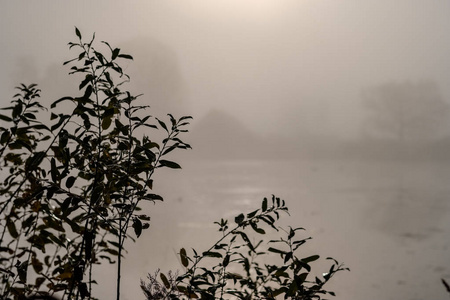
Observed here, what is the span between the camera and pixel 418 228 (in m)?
8.28

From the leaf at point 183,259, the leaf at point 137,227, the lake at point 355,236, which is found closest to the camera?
the leaf at point 137,227

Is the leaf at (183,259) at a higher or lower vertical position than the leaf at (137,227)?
lower

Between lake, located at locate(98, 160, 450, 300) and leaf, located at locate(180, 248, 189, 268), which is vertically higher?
lake, located at locate(98, 160, 450, 300)

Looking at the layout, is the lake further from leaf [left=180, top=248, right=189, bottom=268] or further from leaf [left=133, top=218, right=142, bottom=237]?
leaf [left=133, top=218, right=142, bottom=237]

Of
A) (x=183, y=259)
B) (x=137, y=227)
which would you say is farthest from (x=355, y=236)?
(x=137, y=227)

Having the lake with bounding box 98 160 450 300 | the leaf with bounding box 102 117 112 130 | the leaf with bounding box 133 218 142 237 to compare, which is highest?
the lake with bounding box 98 160 450 300

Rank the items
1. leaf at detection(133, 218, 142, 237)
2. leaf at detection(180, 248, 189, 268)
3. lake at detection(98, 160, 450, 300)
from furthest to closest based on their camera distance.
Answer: lake at detection(98, 160, 450, 300) → leaf at detection(180, 248, 189, 268) → leaf at detection(133, 218, 142, 237)

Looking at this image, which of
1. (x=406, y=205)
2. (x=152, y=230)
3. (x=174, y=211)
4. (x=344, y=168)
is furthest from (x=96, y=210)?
(x=344, y=168)

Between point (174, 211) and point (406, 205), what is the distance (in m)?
6.22

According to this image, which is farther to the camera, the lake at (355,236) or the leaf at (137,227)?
the lake at (355,236)

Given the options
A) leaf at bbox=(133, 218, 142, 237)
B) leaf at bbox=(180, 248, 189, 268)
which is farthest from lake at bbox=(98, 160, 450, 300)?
leaf at bbox=(133, 218, 142, 237)

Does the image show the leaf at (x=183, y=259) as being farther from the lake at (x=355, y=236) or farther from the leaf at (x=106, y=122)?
the lake at (x=355, y=236)

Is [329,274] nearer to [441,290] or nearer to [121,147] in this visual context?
[121,147]

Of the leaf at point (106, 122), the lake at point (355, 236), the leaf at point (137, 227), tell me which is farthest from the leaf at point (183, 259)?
the lake at point (355, 236)
